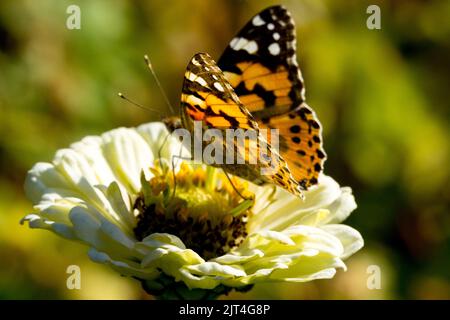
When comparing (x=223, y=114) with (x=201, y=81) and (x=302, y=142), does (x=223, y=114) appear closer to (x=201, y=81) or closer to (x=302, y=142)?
(x=201, y=81)

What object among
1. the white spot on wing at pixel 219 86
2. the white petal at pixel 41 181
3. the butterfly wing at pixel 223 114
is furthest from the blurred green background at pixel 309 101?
the white spot on wing at pixel 219 86

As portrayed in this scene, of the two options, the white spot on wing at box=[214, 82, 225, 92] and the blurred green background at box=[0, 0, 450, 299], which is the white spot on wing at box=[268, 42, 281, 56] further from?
the blurred green background at box=[0, 0, 450, 299]

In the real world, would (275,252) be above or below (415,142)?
below

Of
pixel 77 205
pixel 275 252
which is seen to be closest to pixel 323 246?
pixel 275 252

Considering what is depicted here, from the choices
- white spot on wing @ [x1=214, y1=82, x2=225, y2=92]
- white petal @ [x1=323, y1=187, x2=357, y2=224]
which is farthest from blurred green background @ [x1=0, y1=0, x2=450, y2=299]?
white spot on wing @ [x1=214, y1=82, x2=225, y2=92]

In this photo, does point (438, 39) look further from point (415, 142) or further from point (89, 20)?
point (89, 20)

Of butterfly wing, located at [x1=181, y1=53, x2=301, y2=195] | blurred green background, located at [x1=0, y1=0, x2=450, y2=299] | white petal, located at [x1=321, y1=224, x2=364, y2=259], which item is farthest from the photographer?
blurred green background, located at [x1=0, y1=0, x2=450, y2=299]
